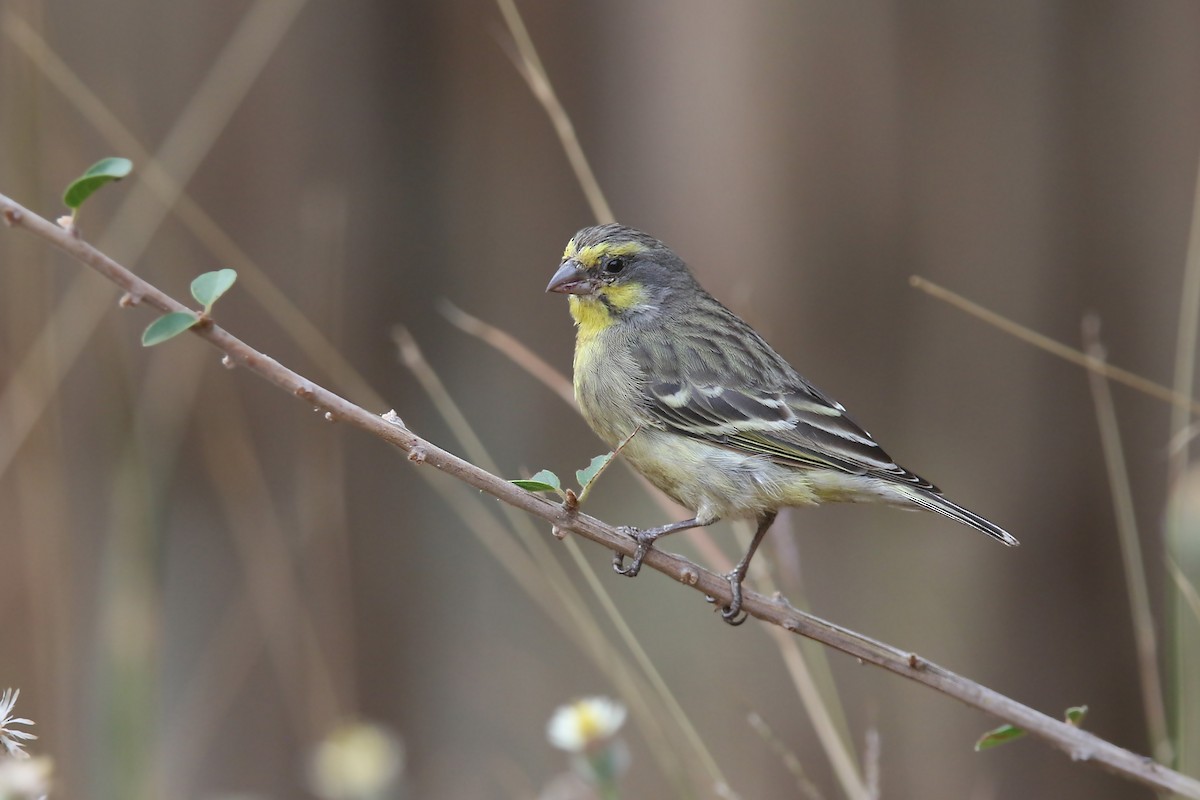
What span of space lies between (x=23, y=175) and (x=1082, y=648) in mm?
3333

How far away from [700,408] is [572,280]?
22.0 inches

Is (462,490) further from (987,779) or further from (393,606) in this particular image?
(987,779)

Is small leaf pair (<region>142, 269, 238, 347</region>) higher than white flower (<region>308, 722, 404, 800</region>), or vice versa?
small leaf pair (<region>142, 269, 238, 347</region>)

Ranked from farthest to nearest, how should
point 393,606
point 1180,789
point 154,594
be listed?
point 393,606 → point 154,594 → point 1180,789

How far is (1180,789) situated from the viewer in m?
1.59

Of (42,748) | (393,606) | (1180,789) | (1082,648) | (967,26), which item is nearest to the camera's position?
(1180,789)

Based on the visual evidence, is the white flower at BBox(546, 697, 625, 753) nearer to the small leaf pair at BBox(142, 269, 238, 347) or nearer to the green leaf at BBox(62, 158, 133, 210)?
the small leaf pair at BBox(142, 269, 238, 347)

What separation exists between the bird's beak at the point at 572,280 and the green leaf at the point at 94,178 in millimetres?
1800

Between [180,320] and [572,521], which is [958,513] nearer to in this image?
[572,521]

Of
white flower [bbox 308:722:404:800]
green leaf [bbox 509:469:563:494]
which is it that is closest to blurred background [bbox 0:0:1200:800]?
white flower [bbox 308:722:404:800]

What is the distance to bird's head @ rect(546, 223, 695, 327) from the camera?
325 centimetres

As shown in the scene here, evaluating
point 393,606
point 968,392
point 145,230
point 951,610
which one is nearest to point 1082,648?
point 951,610

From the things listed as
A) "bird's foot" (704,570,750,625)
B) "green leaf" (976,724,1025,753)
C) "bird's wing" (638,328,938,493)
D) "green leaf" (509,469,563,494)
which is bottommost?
"green leaf" (509,469,563,494)

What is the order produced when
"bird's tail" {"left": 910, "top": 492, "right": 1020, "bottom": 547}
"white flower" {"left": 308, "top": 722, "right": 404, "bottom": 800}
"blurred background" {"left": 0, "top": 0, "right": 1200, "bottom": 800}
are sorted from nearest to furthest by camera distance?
"white flower" {"left": 308, "top": 722, "right": 404, "bottom": 800}, "bird's tail" {"left": 910, "top": 492, "right": 1020, "bottom": 547}, "blurred background" {"left": 0, "top": 0, "right": 1200, "bottom": 800}
